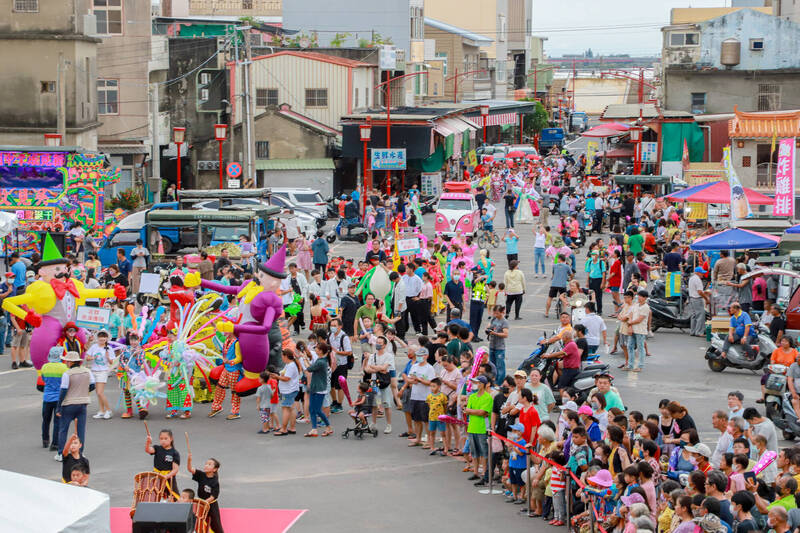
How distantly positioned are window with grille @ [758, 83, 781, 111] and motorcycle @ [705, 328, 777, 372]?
139 ft

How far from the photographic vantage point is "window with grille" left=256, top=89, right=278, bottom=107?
55750 millimetres

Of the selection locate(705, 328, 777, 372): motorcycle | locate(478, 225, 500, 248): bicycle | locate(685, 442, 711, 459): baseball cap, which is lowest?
locate(705, 328, 777, 372): motorcycle

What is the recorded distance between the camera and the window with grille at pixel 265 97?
5575 cm

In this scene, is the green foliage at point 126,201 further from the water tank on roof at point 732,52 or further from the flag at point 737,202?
the water tank on roof at point 732,52

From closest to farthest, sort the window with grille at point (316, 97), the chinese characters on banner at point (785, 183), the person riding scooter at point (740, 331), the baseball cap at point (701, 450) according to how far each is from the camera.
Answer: the baseball cap at point (701, 450), the person riding scooter at point (740, 331), the chinese characters on banner at point (785, 183), the window with grille at point (316, 97)

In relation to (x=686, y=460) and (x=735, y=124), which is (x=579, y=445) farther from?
(x=735, y=124)

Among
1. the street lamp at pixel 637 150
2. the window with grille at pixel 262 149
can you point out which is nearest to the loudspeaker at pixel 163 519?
the street lamp at pixel 637 150

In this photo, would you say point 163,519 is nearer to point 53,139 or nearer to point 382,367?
point 382,367

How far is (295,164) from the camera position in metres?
51.3

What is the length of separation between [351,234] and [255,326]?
21.7 meters

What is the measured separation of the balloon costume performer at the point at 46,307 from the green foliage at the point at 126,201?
25480mm

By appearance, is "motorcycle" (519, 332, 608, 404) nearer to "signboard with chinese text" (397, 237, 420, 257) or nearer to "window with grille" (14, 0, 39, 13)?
"signboard with chinese text" (397, 237, 420, 257)

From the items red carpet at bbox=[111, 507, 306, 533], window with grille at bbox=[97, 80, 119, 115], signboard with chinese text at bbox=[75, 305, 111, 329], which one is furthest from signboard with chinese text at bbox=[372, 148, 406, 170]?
red carpet at bbox=[111, 507, 306, 533]

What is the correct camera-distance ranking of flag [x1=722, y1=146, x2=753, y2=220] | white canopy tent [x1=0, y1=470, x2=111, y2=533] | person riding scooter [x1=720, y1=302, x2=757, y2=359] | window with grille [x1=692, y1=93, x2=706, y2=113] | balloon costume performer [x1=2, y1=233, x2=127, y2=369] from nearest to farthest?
white canopy tent [x1=0, y1=470, x2=111, y2=533]
balloon costume performer [x1=2, y1=233, x2=127, y2=369]
person riding scooter [x1=720, y1=302, x2=757, y2=359]
flag [x1=722, y1=146, x2=753, y2=220]
window with grille [x1=692, y1=93, x2=706, y2=113]
